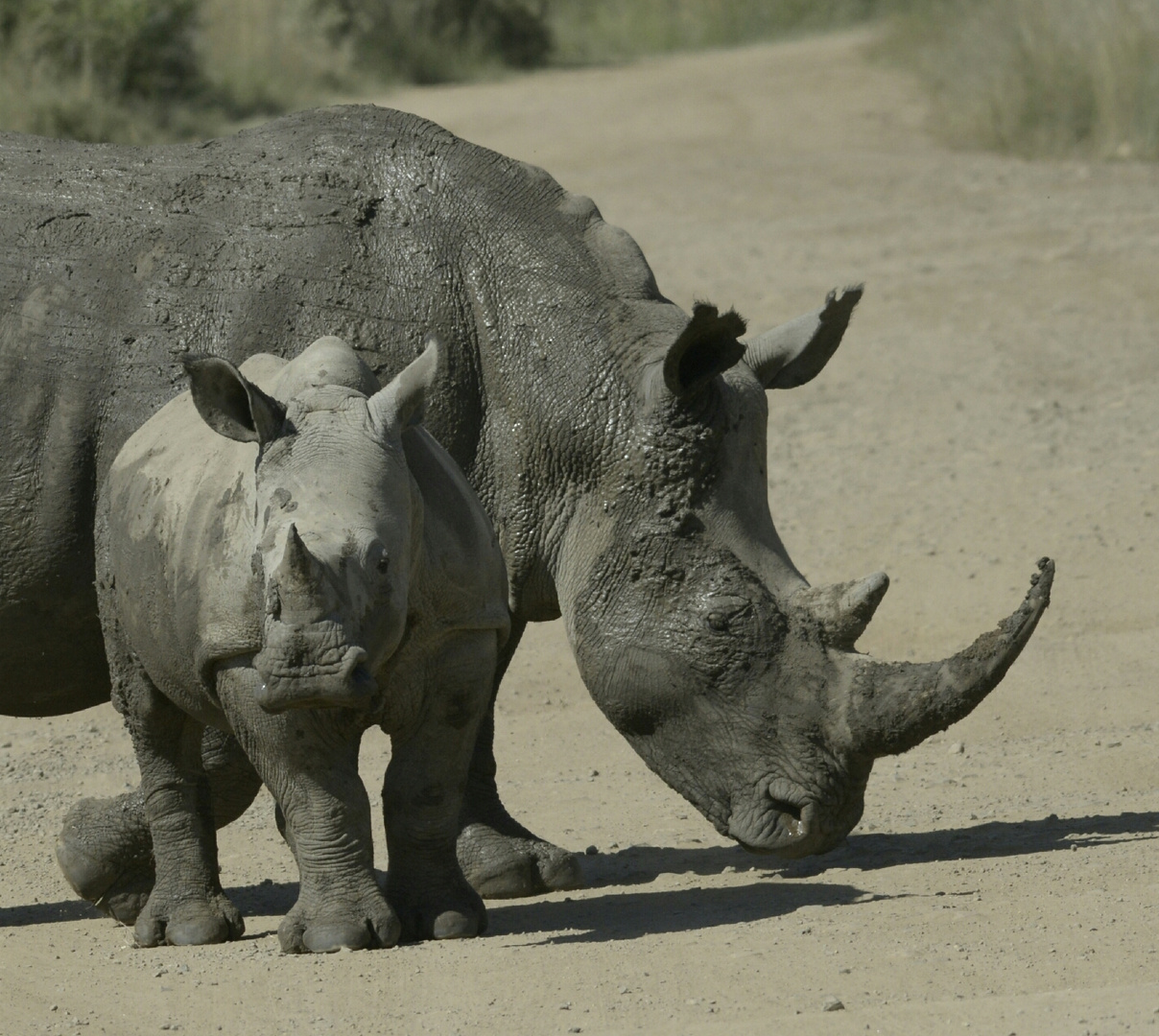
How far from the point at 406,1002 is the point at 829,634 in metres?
1.83

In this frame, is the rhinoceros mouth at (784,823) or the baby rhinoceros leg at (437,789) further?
the rhinoceros mouth at (784,823)

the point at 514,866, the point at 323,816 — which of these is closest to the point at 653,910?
the point at 514,866

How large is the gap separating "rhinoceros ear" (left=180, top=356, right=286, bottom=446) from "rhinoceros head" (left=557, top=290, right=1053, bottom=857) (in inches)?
54.0

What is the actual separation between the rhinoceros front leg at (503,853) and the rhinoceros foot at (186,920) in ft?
3.21

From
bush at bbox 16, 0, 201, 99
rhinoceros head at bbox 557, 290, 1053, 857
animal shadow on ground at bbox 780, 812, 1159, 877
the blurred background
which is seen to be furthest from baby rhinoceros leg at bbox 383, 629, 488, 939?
bush at bbox 16, 0, 201, 99

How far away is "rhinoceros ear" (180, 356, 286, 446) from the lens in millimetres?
5859

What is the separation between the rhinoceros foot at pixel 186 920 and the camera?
6.58m

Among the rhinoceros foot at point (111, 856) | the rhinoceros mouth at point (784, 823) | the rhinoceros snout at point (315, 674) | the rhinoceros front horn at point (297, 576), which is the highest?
the rhinoceros front horn at point (297, 576)

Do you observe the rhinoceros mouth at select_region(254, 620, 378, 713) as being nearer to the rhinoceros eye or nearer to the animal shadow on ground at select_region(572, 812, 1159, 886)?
the rhinoceros eye

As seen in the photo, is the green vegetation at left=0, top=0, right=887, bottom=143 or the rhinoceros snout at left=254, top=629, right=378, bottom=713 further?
the green vegetation at left=0, top=0, right=887, bottom=143

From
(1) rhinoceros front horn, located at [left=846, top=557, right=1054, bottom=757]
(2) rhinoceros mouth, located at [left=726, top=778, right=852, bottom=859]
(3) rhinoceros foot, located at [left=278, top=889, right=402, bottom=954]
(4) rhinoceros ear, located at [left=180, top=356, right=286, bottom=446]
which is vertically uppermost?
(4) rhinoceros ear, located at [left=180, top=356, right=286, bottom=446]

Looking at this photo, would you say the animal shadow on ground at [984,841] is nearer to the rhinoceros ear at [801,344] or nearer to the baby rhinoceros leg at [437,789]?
the baby rhinoceros leg at [437,789]

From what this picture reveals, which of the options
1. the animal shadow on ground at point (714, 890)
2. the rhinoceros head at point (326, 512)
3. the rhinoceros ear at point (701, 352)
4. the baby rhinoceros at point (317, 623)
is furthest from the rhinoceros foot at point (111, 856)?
the rhinoceros ear at point (701, 352)

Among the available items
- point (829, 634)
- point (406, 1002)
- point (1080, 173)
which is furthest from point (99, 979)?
point (1080, 173)
